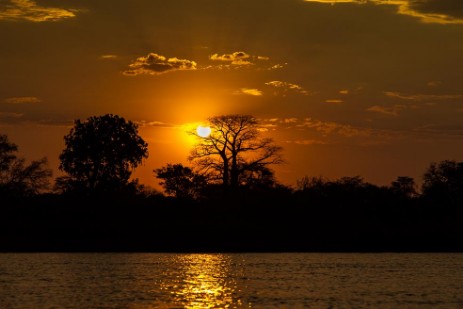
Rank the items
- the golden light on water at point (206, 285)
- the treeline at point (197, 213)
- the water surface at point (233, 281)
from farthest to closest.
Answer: the treeline at point (197, 213) → the golden light on water at point (206, 285) → the water surface at point (233, 281)

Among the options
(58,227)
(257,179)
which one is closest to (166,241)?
(58,227)

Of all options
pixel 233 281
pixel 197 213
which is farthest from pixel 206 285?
pixel 197 213

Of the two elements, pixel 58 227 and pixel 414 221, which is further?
pixel 414 221

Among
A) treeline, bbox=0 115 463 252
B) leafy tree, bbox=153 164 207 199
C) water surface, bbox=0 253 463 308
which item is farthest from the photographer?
leafy tree, bbox=153 164 207 199

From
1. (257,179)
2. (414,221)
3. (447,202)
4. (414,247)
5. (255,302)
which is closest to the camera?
(255,302)

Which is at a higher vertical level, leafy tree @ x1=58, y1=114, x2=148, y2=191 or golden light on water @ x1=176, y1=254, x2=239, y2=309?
leafy tree @ x1=58, y1=114, x2=148, y2=191

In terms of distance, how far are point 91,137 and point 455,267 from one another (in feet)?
201

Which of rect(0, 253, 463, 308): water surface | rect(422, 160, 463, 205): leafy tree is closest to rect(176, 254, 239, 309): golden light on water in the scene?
rect(0, 253, 463, 308): water surface

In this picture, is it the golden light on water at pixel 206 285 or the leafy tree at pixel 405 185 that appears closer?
the golden light on water at pixel 206 285

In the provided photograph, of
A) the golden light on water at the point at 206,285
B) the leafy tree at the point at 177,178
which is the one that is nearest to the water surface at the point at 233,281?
the golden light on water at the point at 206,285

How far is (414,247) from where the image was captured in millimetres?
100125

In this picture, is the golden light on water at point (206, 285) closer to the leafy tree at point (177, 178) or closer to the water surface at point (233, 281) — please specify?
the water surface at point (233, 281)

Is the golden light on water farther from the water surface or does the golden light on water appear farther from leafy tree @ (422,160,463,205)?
leafy tree @ (422,160,463,205)

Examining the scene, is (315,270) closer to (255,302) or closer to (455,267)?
(455,267)
